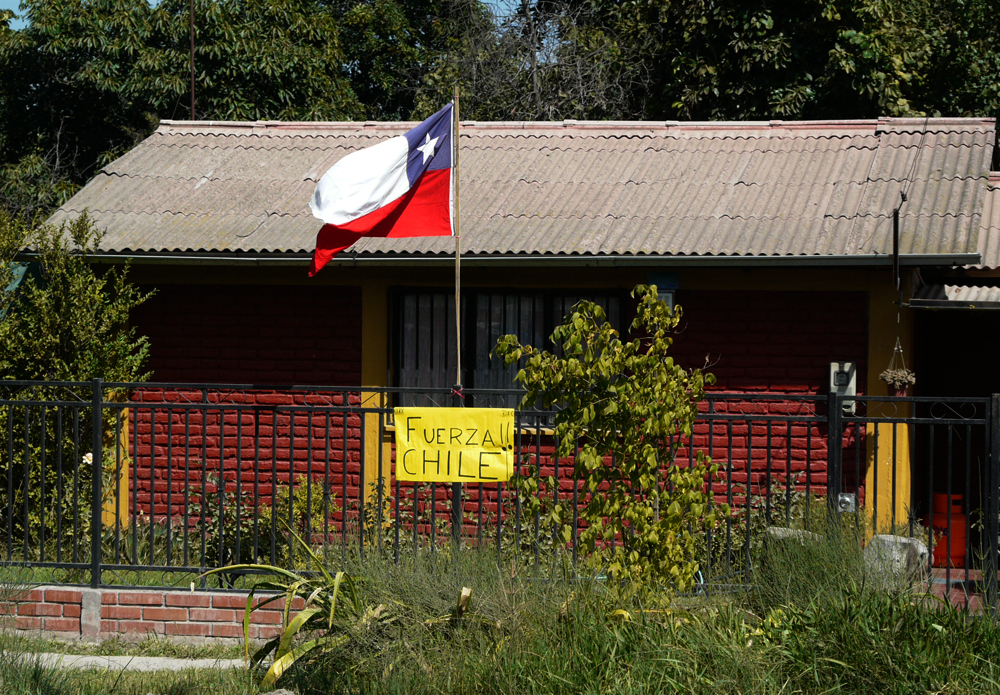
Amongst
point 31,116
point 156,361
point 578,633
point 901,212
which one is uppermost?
point 31,116

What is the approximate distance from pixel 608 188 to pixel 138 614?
562 centimetres

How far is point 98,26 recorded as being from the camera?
18.4 m

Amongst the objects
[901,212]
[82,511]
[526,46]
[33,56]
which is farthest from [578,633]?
[33,56]

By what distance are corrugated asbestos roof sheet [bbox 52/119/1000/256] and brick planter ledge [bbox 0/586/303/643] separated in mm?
3229

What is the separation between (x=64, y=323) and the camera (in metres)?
8.25

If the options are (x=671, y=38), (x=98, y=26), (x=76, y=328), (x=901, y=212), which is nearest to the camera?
(x=76, y=328)

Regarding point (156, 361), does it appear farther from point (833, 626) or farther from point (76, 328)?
point (833, 626)

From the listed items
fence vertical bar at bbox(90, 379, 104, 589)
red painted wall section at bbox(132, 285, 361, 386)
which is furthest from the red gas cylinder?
fence vertical bar at bbox(90, 379, 104, 589)

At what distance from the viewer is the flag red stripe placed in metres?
6.82

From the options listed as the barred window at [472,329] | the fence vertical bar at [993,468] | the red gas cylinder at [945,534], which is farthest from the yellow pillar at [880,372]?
the fence vertical bar at [993,468]

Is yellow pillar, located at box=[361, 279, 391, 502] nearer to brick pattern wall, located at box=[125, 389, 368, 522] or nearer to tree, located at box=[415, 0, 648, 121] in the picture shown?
brick pattern wall, located at box=[125, 389, 368, 522]

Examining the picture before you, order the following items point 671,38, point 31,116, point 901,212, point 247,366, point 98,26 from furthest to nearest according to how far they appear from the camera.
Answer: point 31,116, point 98,26, point 671,38, point 247,366, point 901,212

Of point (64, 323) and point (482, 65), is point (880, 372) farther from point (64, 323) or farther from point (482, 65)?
point (482, 65)

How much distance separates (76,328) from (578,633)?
5210mm
